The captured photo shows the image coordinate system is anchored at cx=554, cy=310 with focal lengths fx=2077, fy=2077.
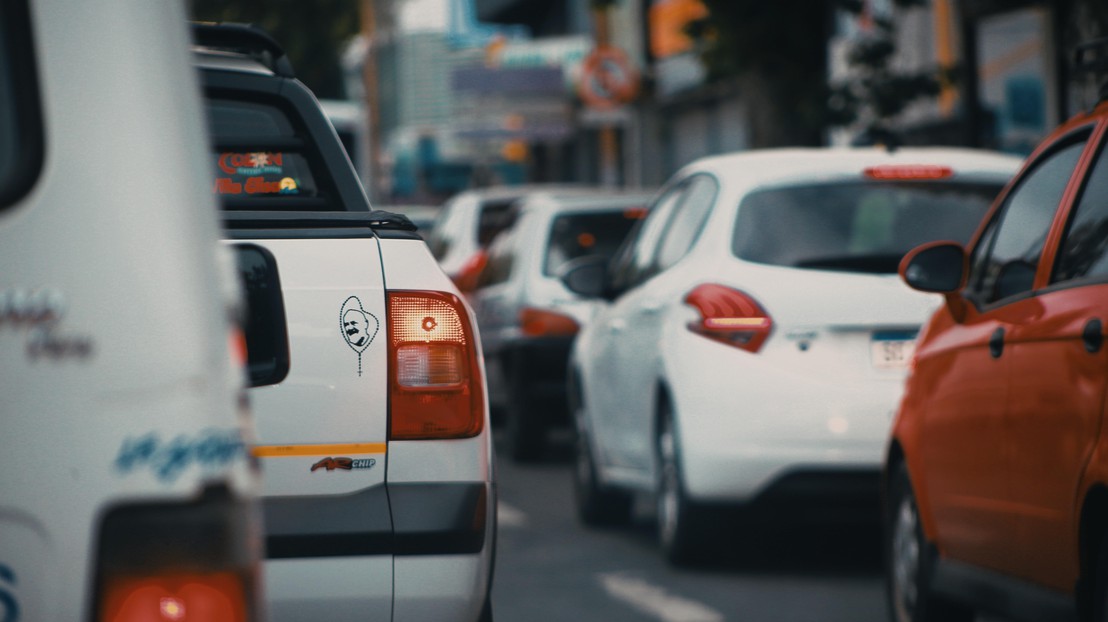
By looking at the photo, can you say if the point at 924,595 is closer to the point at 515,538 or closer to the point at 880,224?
the point at 880,224

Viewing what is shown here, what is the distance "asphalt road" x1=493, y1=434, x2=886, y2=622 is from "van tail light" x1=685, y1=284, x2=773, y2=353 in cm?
93

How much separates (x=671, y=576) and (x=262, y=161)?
2966 mm

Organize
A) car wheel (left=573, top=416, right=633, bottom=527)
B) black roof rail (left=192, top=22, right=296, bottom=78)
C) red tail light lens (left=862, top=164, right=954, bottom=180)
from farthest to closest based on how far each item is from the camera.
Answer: car wheel (left=573, top=416, right=633, bottom=527) < red tail light lens (left=862, top=164, right=954, bottom=180) < black roof rail (left=192, top=22, right=296, bottom=78)

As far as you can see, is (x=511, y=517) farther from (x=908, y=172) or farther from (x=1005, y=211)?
(x=1005, y=211)

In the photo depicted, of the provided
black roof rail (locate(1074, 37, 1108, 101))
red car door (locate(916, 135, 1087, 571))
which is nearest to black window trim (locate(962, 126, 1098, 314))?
red car door (locate(916, 135, 1087, 571))

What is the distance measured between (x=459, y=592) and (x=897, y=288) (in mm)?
3834

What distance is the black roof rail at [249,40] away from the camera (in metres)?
5.89

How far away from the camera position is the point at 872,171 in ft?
27.0

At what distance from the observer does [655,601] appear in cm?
747

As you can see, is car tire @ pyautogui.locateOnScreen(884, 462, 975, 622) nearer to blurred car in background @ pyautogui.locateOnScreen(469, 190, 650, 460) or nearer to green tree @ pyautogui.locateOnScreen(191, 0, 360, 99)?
blurred car in background @ pyautogui.locateOnScreen(469, 190, 650, 460)

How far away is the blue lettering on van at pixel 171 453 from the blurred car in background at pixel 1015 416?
8.67 ft

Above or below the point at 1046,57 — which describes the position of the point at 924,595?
below

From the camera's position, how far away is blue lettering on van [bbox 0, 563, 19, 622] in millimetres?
2391

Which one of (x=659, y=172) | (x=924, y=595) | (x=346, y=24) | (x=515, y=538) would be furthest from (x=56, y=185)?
(x=346, y=24)
